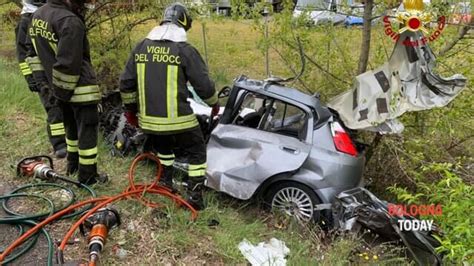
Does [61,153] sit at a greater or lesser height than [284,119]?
lesser

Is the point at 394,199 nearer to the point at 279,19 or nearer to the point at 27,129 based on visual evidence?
the point at 279,19

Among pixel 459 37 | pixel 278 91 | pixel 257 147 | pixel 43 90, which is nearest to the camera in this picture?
pixel 257 147

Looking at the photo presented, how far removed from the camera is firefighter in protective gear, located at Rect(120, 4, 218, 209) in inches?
140

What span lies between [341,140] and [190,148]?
1.33 m

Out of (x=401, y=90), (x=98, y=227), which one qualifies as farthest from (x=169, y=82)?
(x=401, y=90)

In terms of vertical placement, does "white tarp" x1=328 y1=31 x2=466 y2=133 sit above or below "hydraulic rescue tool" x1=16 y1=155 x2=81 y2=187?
above

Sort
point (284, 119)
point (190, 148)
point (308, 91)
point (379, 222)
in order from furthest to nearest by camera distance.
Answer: point (308, 91)
point (284, 119)
point (190, 148)
point (379, 222)

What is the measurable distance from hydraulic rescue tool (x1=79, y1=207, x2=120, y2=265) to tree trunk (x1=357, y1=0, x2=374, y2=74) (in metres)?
3.32

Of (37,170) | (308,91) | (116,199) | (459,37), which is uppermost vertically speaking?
(459,37)

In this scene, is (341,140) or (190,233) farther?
(341,140)

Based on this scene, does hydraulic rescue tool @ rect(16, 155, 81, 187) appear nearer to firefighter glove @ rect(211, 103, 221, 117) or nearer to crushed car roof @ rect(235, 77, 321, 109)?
firefighter glove @ rect(211, 103, 221, 117)

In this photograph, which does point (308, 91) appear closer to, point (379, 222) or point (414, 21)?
point (414, 21)

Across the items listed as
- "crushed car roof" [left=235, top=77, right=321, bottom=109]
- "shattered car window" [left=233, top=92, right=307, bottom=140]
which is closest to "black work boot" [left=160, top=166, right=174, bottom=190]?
"shattered car window" [left=233, top=92, right=307, bottom=140]

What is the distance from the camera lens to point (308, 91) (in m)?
5.55
